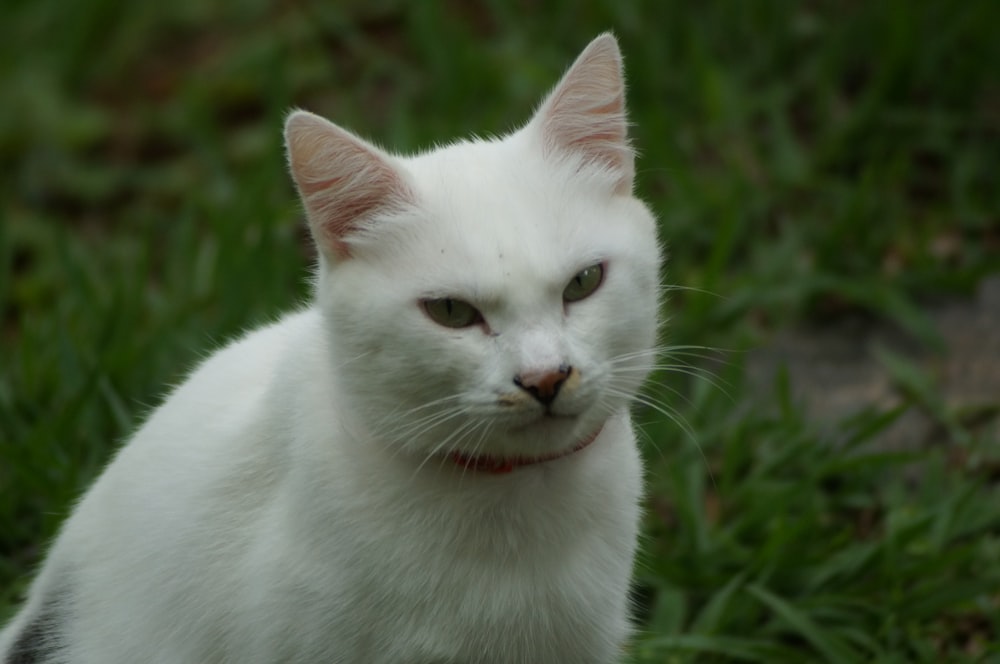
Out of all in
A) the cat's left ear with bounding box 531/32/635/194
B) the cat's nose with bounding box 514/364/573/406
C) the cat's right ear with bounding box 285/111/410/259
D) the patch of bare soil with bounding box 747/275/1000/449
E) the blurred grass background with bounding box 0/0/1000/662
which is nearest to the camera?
the cat's nose with bounding box 514/364/573/406

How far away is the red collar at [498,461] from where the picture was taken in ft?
7.58

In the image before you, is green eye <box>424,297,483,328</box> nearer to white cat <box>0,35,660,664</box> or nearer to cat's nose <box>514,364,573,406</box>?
white cat <box>0,35,660,664</box>

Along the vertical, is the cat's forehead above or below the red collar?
above

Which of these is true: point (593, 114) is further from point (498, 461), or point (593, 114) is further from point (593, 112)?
point (498, 461)

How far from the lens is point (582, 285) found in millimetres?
2230

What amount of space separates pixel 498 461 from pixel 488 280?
1.21ft

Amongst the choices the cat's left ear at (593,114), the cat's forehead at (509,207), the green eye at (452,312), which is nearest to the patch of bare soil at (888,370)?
the cat's left ear at (593,114)

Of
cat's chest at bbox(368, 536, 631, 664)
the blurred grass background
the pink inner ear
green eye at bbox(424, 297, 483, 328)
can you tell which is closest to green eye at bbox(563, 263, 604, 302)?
green eye at bbox(424, 297, 483, 328)

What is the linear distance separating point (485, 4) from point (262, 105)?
116 cm

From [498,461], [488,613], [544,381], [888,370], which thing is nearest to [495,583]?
[488,613]

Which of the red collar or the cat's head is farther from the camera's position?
the red collar

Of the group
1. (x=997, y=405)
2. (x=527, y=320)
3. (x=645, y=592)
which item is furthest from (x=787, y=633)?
(x=527, y=320)

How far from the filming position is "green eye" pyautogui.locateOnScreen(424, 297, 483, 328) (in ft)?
7.16

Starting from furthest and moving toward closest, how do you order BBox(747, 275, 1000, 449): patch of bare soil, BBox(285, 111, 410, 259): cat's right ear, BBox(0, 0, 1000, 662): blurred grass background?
BBox(747, 275, 1000, 449): patch of bare soil
BBox(0, 0, 1000, 662): blurred grass background
BBox(285, 111, 410, 259): cat's right ear
